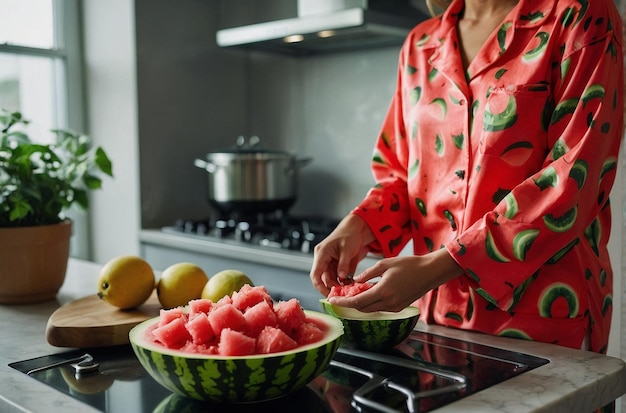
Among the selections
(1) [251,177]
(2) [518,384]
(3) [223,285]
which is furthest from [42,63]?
(2) [518,384]

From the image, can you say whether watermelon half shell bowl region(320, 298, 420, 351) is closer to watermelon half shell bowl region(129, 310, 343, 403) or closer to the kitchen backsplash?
watermelon half shell bowl region(129, 310, 343, 403)

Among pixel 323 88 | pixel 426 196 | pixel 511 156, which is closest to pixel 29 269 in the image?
pixel 426 196

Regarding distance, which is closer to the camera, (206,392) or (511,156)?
(206,392)

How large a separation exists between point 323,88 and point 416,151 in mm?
1625

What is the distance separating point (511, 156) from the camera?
130 centimetres

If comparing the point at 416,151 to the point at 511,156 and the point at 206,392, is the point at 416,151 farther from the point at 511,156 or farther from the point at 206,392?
the point at 206,392

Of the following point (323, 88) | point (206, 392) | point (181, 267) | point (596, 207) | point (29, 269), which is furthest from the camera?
point (323, 88)

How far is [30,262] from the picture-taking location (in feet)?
4.98

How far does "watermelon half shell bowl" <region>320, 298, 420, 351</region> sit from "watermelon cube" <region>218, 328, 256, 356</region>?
27 cm

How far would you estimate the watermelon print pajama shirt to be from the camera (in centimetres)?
117

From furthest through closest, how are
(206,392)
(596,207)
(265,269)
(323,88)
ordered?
(323,88) < (265,269) < (596,207) < (206,392)

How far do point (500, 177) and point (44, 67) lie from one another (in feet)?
7.98

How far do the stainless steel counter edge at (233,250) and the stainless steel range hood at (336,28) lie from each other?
0.76 m

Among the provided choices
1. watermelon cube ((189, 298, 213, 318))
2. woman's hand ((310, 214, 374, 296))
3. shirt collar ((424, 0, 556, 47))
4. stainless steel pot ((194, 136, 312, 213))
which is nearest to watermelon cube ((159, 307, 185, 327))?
watermelon cube ((189, 298, 213, 318))
